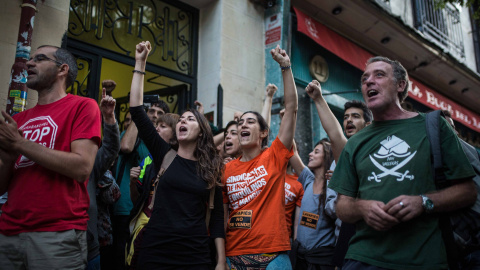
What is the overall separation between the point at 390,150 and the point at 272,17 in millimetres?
5525

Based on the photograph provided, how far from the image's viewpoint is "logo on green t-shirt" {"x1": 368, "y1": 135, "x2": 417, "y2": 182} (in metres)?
2.18

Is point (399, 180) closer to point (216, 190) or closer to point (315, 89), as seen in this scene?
point (315, 89)

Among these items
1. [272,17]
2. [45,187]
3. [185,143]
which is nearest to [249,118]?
[185,143]

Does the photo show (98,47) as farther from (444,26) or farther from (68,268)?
(444,26)

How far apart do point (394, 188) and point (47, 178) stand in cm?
204

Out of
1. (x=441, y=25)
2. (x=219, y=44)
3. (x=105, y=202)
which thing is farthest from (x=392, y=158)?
(x=441, y=25)

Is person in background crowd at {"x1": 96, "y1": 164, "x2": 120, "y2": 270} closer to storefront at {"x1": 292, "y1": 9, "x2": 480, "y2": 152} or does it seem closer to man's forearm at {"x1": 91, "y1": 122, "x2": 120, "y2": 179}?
man's forearm at {"x1": 91, "y1": 122, "x2": 120, "y2": 179}

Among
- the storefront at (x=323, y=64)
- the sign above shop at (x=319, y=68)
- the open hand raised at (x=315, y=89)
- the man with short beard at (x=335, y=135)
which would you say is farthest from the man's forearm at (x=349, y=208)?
the sign above shop at (x=319, y=68)

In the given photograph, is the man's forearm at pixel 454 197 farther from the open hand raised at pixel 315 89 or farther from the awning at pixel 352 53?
the awning at pixel 352 53

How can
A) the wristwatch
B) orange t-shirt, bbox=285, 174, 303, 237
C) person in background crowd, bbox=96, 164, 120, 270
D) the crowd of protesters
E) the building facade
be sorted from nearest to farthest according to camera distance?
1. the wristwatch
2. the crowd of protesters
3. person in background crowd, bbox=96, 164, 120, 270
4. orange t-shirt, bbox=285, 174, 303, 237
5. the building facade

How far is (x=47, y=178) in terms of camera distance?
2355mm

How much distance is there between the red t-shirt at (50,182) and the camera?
2273 millimetres

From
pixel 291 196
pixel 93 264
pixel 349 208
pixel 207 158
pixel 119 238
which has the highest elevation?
pixel 207 158

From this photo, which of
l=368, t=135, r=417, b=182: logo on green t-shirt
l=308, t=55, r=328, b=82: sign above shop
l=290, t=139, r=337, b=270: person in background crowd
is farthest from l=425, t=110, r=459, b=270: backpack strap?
l=308, t=55, r=328, b=82: sign above shop
